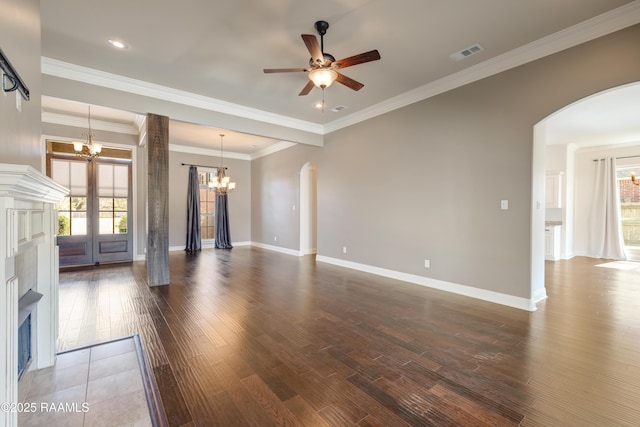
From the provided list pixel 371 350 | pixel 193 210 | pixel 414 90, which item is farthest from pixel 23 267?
pixel 193 210

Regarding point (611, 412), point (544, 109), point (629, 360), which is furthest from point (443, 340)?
point (544, 109)

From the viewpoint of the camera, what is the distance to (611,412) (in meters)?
1.72

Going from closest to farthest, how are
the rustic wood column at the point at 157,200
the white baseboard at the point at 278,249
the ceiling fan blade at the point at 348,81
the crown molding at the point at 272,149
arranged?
the ceiling fan blade at the point at 348,81 → the rustic wood column at the point at 157,200 → the white baseboard at the point at 278,249 → the crown molding at the point at 272,149

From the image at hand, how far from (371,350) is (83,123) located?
24.6 feet

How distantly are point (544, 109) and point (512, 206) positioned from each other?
1.19 m

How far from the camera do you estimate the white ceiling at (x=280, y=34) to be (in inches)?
104

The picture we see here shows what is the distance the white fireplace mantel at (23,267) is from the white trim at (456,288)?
444 centimetres

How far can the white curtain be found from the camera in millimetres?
6883

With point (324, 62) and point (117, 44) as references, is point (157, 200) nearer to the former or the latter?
point (117, 44)

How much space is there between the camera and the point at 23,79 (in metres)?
1.89

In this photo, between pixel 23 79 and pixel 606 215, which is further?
pixel 606 215

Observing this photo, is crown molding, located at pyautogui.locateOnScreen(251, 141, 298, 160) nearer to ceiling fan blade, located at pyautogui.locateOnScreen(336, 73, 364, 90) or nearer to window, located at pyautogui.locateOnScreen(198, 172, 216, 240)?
window, located at pyautogui.locateOnScreen(198, 172, 216, 240)

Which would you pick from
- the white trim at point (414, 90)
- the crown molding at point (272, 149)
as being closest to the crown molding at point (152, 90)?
the white trim at point (414, 90)

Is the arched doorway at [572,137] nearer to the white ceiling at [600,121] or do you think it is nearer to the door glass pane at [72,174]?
the white ceiling at [600,121]
